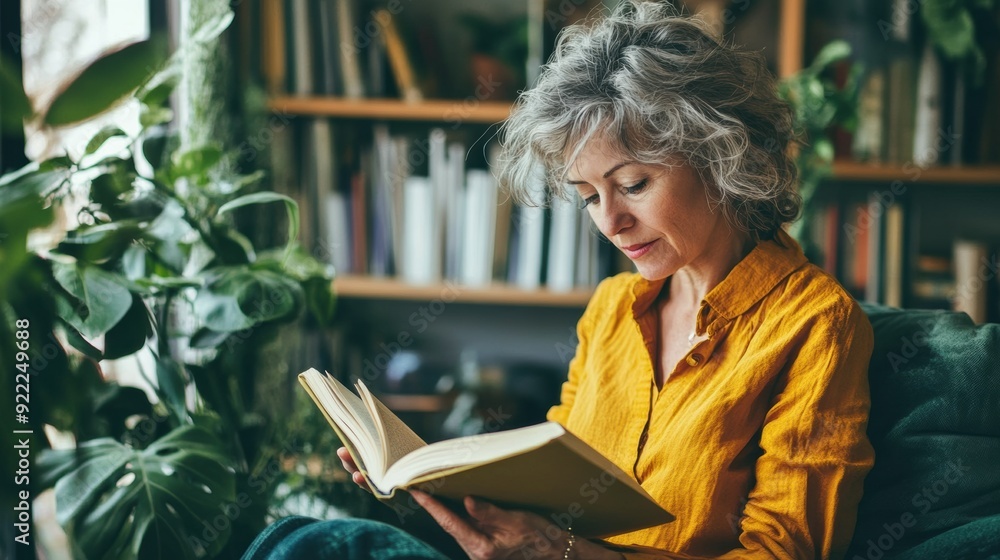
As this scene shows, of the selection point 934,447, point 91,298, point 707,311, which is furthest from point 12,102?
point 934,447

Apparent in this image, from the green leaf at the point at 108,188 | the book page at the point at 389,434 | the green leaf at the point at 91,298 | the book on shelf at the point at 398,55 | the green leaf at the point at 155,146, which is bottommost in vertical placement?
the book page at the point at 389,434

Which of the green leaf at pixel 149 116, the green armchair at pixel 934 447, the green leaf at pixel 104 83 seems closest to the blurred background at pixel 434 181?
the green leaf at pixel 149 116

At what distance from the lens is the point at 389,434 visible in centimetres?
91

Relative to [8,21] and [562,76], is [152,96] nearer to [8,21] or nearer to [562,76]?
[8,21]

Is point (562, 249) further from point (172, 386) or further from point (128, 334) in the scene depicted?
point (128, 334)

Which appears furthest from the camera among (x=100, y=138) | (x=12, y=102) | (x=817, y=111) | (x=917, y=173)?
(x=917, y=173)

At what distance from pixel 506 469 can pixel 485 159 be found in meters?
1.56

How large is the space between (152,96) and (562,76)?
571 mm

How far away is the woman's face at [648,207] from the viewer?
3.51ft

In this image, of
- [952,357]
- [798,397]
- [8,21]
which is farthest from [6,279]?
[952,357]

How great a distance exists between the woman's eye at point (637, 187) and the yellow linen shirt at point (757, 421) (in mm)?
162

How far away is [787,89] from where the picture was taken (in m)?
1.84

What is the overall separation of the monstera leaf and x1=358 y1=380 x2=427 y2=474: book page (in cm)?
32

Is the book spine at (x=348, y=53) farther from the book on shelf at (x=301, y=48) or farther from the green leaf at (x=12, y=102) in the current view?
the green leaf at (x=12, y=102)
